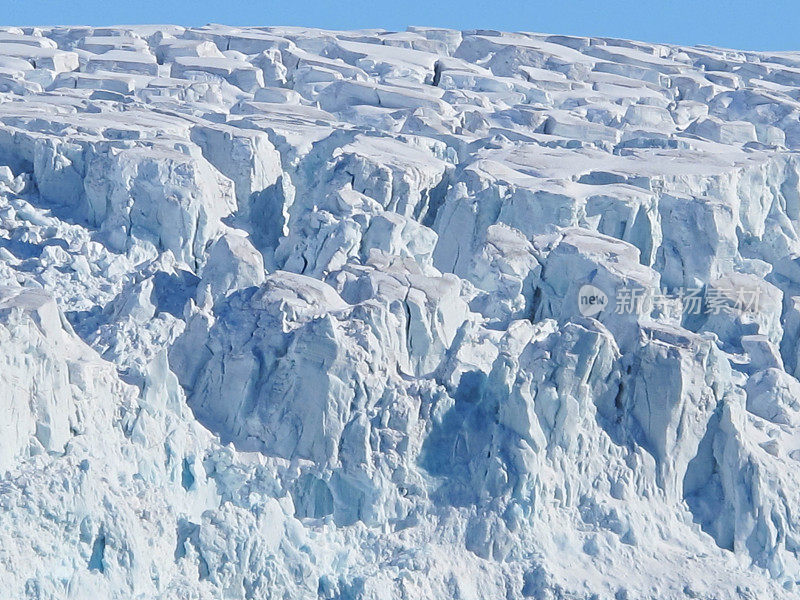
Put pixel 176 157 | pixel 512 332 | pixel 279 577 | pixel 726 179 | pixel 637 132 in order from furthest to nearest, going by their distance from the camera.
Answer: pixel 637 132, pixel 726 179, pixel 176 157, pixel 512 332, pixel 279 577

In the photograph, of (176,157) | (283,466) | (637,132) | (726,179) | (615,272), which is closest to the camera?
(283,466)

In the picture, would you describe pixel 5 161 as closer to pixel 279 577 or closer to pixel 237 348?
pixel 237 348

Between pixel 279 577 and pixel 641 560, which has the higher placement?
pixel 641 560

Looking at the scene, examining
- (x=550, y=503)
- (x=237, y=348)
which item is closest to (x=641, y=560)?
(x=550, y=503)

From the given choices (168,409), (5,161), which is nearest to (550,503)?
(168,409)

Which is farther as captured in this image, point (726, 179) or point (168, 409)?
point (726, 179)

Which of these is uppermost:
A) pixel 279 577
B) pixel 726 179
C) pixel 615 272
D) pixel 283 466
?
pixel 726 179

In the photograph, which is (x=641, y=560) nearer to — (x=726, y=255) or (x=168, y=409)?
(x=168, y=409)
